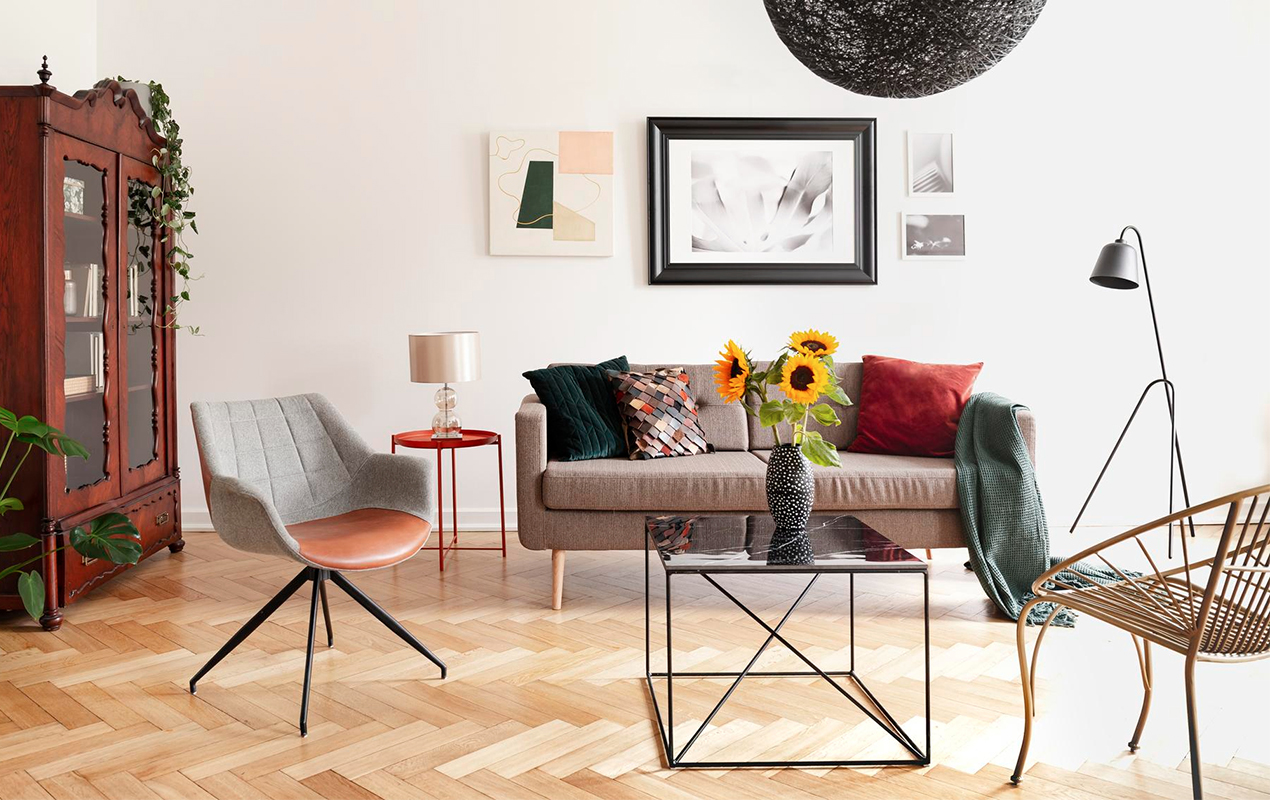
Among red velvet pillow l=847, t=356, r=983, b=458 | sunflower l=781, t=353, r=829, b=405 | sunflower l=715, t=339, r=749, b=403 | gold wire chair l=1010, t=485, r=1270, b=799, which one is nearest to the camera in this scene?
gold wire chair l=1010, t=485, r=1270, b=799

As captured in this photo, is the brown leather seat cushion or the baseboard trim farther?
the baseboard trim

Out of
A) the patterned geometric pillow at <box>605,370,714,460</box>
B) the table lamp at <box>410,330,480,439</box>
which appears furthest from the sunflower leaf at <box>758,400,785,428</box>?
the table lamp at <box>410,330,480,439</box>

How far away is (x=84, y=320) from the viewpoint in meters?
3.51

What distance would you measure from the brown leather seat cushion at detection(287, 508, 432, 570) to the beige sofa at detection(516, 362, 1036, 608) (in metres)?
0.57

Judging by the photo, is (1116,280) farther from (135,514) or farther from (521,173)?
(135,514)

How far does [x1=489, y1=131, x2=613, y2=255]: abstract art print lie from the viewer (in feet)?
15.4

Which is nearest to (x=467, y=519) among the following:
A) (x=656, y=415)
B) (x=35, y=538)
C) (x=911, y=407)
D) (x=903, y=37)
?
(x=656, y=415)

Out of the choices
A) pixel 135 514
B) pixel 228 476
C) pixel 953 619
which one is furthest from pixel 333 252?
pixel 953 619

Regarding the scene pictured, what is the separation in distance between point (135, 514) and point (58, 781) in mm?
1843

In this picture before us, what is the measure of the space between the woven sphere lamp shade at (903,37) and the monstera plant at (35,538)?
252 centimetres

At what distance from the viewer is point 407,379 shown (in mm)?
4777

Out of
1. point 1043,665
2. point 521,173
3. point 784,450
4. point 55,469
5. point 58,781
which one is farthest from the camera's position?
point 521,173

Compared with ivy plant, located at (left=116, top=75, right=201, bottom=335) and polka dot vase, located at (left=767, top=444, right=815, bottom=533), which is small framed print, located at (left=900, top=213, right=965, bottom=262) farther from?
ivy plant, located at (left=116, top=75, right=201, bottom=335)

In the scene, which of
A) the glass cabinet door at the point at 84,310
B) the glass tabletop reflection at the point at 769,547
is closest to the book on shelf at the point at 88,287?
the glass cabinet door at the point at 84,310
